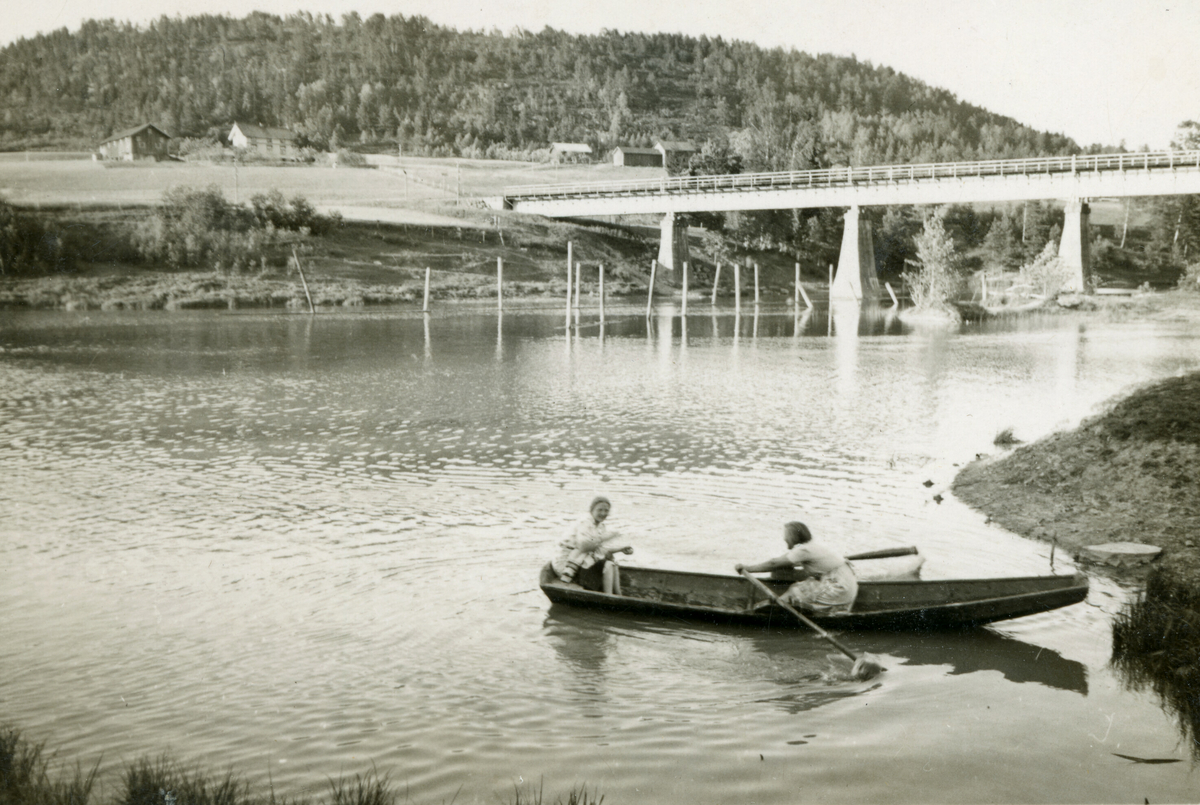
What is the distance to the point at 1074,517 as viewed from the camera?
629 inches

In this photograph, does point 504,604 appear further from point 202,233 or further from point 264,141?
point 264,141

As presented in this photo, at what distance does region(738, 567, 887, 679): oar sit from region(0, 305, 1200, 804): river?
225mm

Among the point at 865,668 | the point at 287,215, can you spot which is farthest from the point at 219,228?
the point at 865,668

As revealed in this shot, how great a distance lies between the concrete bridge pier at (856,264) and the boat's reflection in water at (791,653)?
74153 millimetres

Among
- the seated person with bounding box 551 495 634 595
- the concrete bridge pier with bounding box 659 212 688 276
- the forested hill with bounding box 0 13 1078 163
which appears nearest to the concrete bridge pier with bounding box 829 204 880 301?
the concrete bridge pier with bounding box 659 212 688 276

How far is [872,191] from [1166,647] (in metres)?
74.3

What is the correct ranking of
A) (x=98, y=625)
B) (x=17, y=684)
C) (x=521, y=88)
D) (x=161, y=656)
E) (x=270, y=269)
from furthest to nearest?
(x=521, y=88), (x=270, y=269), (x=98, y=625), (x=161, y=656), (x=17, y=684)

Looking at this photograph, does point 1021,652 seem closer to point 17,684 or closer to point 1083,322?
point 17,684

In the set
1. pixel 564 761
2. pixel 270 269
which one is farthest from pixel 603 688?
pixel 270 269

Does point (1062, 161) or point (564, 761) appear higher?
point (1062, 161)

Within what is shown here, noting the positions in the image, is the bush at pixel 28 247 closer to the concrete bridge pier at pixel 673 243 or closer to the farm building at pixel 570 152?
the concrete bridge pier at pixel 673 243

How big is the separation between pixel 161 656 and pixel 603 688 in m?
5.00

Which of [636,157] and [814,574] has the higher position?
[636,157]

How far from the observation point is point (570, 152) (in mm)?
→ 140375
